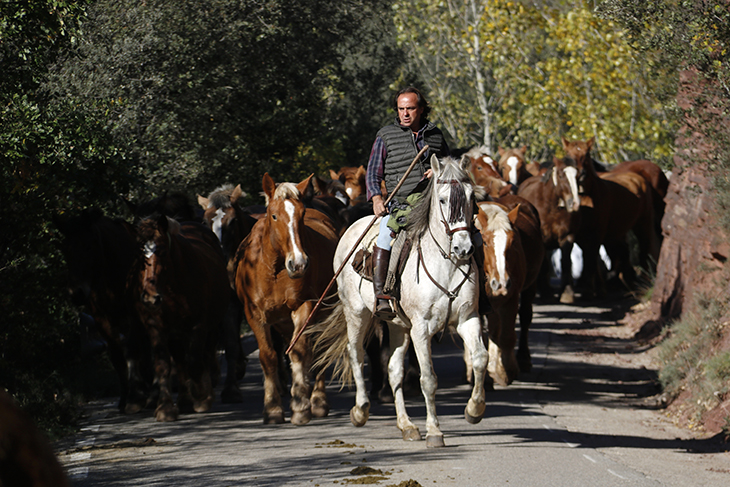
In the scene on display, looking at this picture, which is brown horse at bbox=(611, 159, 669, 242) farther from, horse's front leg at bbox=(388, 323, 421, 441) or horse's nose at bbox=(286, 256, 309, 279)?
horse's nose at bbox=(286, 256, 309, 279)

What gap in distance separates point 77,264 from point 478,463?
5100 millimetres

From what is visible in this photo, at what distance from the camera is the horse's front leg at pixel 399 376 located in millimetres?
8328

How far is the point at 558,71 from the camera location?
2988 centimetres

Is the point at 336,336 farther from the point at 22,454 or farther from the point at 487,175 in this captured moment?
the point at 487,175

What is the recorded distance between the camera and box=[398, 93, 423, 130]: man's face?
8547 mm

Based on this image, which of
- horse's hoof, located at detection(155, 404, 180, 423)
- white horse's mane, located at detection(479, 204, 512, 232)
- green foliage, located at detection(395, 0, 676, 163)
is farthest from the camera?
green foliage, located at detection(395, 0, 676, 163)

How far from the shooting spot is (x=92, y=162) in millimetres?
10875

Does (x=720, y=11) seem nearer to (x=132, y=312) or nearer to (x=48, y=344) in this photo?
(x=132, y=312)

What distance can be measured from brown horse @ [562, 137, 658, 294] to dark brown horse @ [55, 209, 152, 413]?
10.7 metres

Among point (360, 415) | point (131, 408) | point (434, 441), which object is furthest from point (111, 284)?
point (434, 441)

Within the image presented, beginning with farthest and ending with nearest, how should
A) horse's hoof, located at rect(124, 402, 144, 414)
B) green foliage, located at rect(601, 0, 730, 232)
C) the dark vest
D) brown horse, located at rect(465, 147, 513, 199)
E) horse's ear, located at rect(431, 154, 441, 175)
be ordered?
1. brown horse, located at rect(465, 147, 513, 199)
2. green foliage, located at rect(601, 0, 730, 232)
3. horse's hoof, located at rect(124, 402, 144, 414)
4. the dark vest
5. horse's ear, located at rect(431, 154, 441, 175)

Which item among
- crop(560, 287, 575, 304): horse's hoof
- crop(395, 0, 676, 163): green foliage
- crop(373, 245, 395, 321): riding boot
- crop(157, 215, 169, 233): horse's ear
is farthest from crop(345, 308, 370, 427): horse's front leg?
crop(395, 0, 676, 163): green foliage

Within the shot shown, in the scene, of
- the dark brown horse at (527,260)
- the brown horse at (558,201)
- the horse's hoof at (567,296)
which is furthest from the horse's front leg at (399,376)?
the horse's hoof at (567,296)

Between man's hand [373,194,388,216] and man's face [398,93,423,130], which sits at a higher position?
man's face [398,93,423,130]
